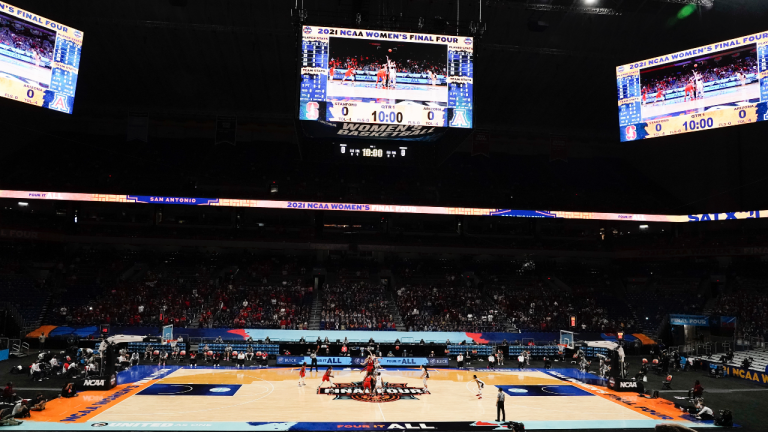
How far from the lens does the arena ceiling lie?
101ft

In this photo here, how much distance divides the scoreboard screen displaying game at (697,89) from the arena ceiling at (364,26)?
4.84 m

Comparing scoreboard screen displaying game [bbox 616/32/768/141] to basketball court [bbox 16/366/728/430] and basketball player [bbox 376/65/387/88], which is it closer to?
basketball player [bbox 376/65/387/88]

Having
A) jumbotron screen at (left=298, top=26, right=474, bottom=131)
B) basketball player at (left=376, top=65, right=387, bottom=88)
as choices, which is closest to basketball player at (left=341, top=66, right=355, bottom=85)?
jumbotron screen at (left=298, top=26, right=474, bottom=131)

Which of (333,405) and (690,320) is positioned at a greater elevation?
(690,320)

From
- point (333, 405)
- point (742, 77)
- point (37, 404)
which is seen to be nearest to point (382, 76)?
point (333, 405)

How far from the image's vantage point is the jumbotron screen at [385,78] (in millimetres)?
21781

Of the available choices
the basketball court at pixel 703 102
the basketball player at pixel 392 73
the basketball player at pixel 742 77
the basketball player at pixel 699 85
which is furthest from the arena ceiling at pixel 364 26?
the basketball court at pixel 703 102

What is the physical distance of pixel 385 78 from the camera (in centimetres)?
2211

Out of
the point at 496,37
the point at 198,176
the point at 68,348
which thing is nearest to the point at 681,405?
the point at 496,37

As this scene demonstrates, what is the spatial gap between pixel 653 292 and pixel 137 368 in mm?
41827

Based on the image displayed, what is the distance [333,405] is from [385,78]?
14.4 meters

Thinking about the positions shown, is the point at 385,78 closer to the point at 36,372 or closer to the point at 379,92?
the point at 379,92

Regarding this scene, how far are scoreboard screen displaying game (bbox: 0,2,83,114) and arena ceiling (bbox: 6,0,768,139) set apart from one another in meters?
6.47

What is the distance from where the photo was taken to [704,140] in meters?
44.0
